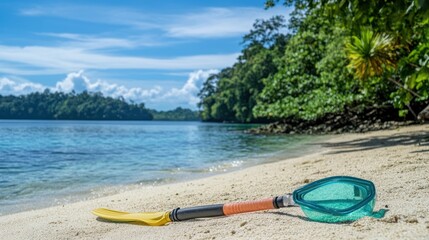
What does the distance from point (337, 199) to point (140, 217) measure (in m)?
1.73

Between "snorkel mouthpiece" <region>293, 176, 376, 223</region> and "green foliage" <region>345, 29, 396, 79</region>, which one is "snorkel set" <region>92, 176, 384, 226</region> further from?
"green foliage" <region>345, 29, 396, 79</region>

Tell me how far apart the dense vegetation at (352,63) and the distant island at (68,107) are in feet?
386

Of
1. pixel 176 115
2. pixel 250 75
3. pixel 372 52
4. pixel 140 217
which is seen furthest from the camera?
pixel 176 115

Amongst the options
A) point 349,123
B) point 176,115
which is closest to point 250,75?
point 349,123

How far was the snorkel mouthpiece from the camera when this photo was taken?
314 cm

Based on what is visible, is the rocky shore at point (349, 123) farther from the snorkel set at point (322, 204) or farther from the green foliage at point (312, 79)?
the snorkel set at point (322, 204)

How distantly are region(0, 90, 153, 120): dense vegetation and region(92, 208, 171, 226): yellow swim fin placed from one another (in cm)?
13823

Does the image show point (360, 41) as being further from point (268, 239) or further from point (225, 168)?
point (268, 239)

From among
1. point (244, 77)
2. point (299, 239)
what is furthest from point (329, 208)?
point (244, 77)

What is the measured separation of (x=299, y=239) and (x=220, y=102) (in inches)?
2995

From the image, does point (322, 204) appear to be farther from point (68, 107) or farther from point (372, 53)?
point (68, 107)

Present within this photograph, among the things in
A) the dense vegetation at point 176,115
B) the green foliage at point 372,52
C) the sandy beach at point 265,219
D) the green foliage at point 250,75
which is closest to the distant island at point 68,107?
the dense vegetation at point 176,115

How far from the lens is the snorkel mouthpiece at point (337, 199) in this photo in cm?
314

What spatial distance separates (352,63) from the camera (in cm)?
1431
